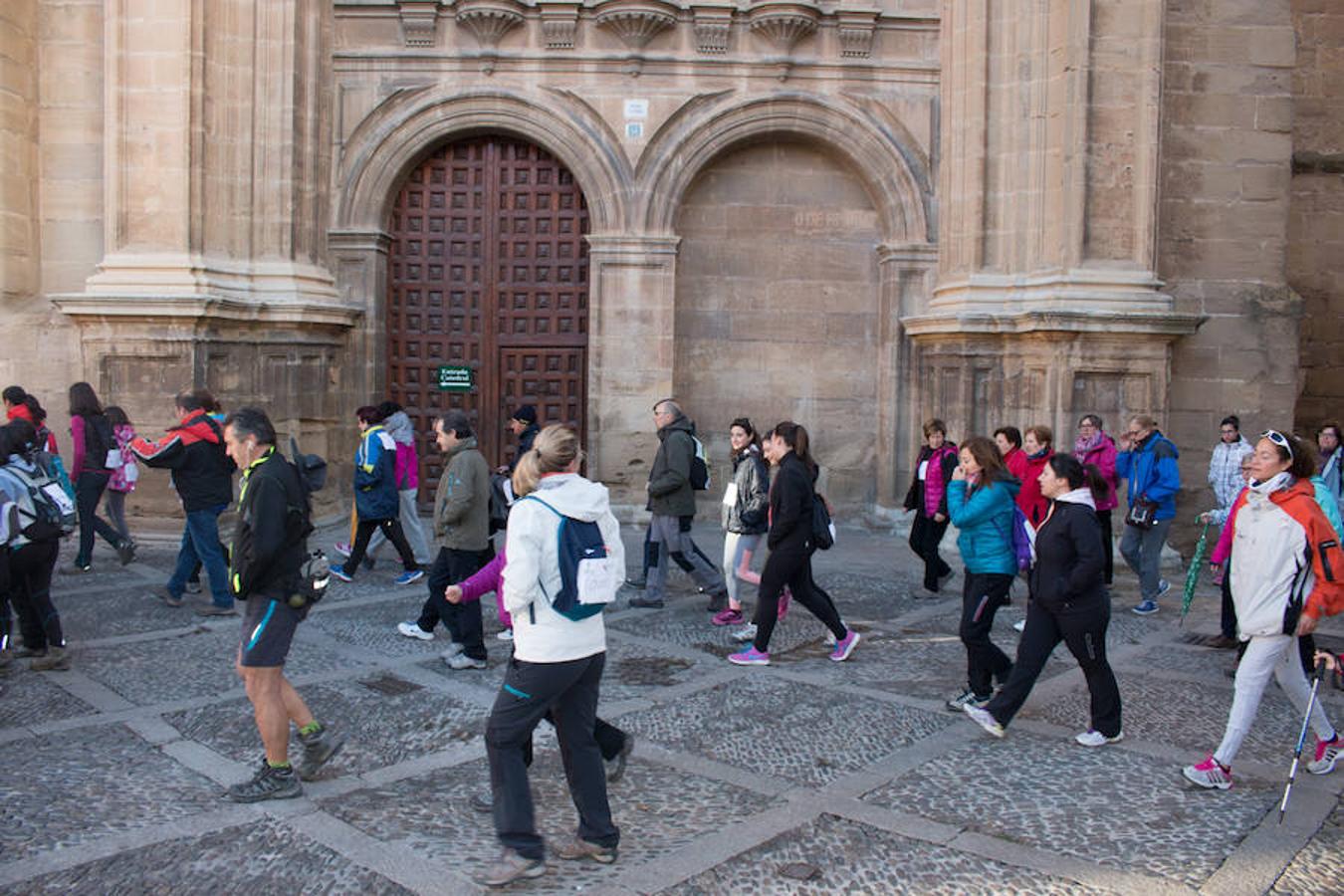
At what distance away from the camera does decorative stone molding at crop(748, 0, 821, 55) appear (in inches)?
514

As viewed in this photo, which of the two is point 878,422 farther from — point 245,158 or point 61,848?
point 61,848

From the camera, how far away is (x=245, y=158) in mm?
12336

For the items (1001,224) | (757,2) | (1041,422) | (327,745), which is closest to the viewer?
(327,745)

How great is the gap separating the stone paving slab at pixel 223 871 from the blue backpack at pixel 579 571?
119 cm

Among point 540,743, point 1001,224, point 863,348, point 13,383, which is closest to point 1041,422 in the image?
point 1001,224

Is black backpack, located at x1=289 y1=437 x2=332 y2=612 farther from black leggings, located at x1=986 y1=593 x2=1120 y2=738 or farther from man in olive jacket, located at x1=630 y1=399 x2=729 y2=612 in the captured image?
man in olive jacket, located at x1=630 y1=399 x2=729 y2=612

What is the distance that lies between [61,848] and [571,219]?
10465 millimetres

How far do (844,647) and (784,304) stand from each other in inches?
279

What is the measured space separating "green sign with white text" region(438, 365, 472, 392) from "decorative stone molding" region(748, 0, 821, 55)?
5.28 metres

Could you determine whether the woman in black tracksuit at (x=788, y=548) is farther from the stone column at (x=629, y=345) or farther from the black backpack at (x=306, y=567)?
the stone column at (x=629, y=345)

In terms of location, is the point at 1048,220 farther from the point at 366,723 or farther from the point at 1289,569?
the point at 366,723

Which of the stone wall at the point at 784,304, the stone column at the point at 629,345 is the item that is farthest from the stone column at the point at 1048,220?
the stone column at the point at 629,345

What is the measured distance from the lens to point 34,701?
20.8ft

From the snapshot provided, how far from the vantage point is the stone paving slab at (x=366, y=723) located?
18.2ft
